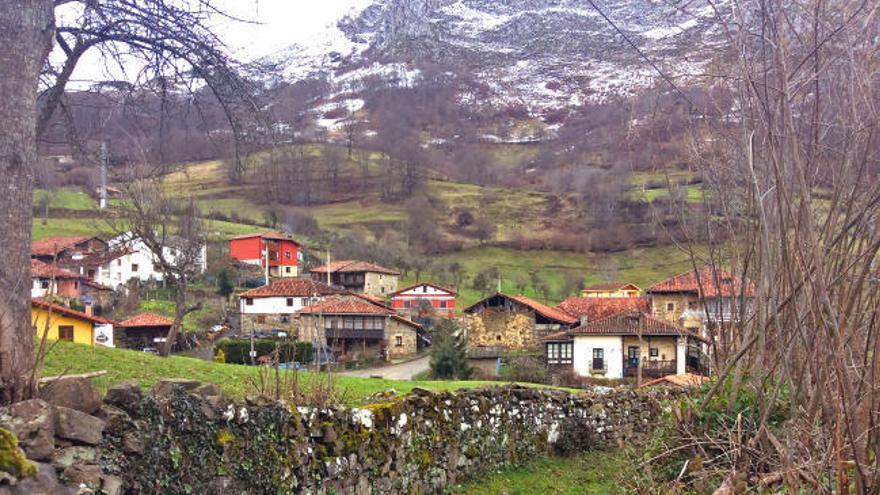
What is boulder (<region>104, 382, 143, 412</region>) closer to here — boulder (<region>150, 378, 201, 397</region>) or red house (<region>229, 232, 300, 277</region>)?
boulder (<region>150, 378, 201, 397</region>)

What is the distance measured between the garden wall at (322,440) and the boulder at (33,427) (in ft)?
1.74

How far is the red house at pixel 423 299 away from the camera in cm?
4853

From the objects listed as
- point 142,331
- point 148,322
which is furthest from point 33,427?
point 142,331

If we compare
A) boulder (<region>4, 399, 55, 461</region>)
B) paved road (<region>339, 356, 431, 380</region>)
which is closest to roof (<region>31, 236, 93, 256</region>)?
paved road (<region>339, 356, 431, 380</region>)

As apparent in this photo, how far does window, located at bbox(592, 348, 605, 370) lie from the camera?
113 feet

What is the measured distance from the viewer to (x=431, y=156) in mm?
112750

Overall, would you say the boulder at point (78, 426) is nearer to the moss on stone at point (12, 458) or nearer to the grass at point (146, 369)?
the moss on stone at point (12, 458)

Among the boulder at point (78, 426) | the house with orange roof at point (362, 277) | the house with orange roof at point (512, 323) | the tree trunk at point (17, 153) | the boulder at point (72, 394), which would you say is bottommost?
the house with orange roof at point (512, 323)

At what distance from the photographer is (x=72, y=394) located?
4.39m

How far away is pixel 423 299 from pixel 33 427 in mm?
45300

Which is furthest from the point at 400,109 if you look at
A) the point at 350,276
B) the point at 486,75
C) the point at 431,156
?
the point at 350,276

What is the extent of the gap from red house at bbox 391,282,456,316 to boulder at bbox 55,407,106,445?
1724 inches

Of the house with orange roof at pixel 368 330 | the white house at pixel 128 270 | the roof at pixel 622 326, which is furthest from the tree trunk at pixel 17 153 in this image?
the white house at pixel 128 270

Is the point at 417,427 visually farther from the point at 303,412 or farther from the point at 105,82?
the point at 105,82
